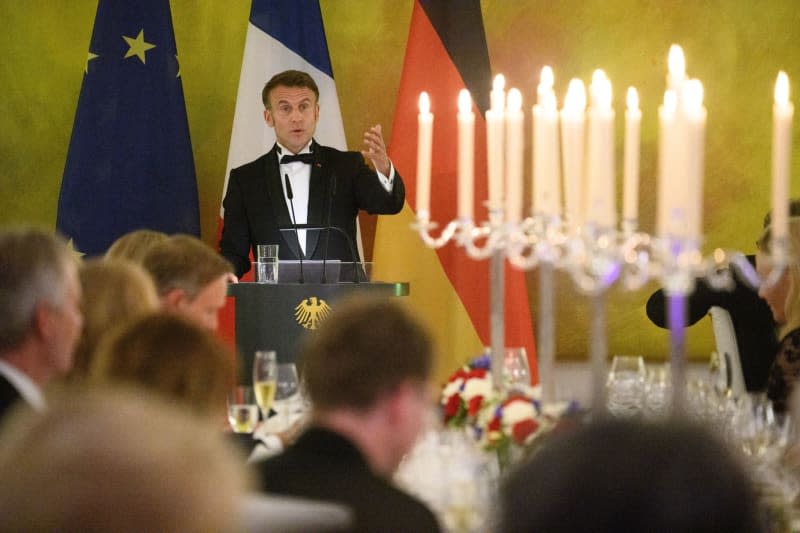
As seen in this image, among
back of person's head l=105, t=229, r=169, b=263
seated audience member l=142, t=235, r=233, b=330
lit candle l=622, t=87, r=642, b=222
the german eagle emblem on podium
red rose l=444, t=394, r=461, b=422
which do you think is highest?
lit candle l=622, t=87, r=642, b=222

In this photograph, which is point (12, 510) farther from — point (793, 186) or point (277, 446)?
point (793, 186)

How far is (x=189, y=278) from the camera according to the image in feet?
11.7

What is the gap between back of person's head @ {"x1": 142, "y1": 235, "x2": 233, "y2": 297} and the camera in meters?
3.58

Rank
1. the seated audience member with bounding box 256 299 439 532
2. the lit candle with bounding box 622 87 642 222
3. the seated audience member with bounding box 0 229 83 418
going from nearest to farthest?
the seated audience member with bounding box 256 299 439 532 < the seated audience member with bounding box 0 229 83 418 < the lit candle with bounding box 622 87 642 222

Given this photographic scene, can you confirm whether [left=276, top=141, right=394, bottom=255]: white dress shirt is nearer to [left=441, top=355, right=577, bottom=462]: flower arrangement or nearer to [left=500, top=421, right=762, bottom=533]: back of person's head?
[left=441, top=355, right=577, bottom=462]: flower arrangement

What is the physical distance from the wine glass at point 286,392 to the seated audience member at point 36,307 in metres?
1.00

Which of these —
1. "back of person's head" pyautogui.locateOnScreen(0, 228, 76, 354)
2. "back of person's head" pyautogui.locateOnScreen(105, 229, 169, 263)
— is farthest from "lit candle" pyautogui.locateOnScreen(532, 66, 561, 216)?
"back of person's head" pyautogui.locateOnScreen(105, 229, 169, 263)

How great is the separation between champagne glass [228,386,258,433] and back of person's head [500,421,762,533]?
8.27ft

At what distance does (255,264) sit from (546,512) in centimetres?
435

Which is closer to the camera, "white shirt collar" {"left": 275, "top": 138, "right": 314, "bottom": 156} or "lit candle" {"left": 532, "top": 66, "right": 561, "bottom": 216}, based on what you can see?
"lit candle" {"left": 532, "top": 66, "right": 561, "bottom": 216}

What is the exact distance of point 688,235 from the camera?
230 cm

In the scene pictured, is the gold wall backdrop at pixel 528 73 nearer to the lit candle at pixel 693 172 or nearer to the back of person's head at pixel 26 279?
the back of person's head at pixel 26 279

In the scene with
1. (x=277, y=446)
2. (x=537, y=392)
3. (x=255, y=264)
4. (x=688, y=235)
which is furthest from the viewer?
(x=255, y=264)

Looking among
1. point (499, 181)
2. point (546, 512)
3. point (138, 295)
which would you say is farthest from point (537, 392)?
point (546, 512)
